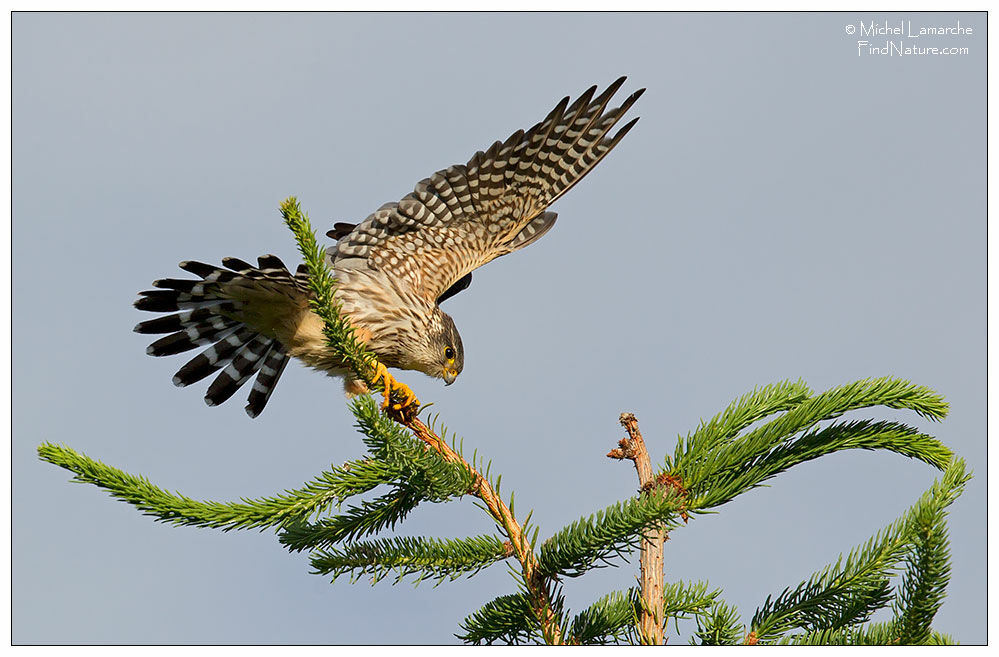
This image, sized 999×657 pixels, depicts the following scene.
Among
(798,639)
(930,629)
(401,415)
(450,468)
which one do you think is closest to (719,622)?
(798,639)

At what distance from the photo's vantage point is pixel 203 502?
9.53ft

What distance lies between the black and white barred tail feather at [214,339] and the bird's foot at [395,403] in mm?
1871

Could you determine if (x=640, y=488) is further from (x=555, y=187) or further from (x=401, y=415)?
(x=555, y=187)

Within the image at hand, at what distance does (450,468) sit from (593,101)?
4.43m

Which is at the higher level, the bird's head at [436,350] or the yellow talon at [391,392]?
the bird's head at [436,350]

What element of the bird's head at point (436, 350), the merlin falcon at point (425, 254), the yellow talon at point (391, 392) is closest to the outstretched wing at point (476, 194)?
the merlin falcon at point (425, 254)

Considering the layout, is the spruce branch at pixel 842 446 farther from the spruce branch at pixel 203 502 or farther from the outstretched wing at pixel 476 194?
the outstretched wing at pixel 476 194

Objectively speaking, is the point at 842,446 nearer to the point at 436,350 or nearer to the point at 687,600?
the point at 687,600

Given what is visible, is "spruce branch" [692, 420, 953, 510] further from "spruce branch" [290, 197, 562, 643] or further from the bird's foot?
the bird's foot

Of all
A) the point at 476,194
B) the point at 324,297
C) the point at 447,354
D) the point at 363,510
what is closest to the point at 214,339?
the point at 447,354

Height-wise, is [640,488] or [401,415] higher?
[401,415]

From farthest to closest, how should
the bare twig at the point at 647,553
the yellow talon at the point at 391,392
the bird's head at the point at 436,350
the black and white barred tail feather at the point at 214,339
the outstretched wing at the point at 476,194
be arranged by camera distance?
the outstretched wing at the point at 476,194 < the bird's head at the point at 436,350 < the black and white barred tail feather at the point at 214,339 < the yellow talon at the point at 391,392 < the bare twig at the point at 647,553

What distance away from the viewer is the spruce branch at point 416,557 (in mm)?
2934

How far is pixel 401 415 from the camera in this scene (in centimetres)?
360
